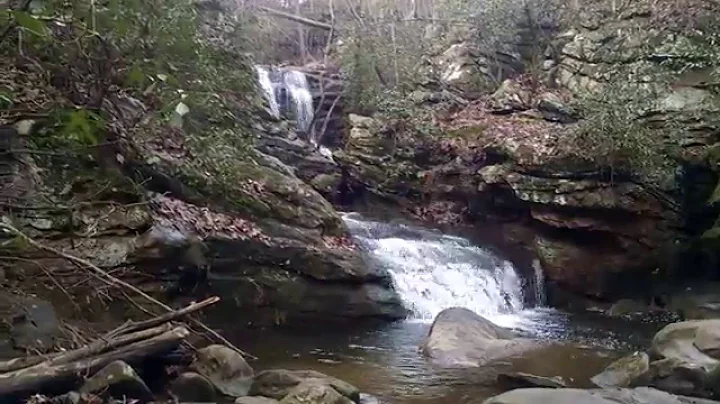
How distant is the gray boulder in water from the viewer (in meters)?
8.66

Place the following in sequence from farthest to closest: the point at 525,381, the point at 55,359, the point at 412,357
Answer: the point at 412,357, the point at 525,381, the point at 55,359

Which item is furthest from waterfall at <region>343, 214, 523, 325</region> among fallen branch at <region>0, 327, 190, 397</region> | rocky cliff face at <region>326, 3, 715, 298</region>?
fallen branch at <region>0, 327, 190, 397</region>

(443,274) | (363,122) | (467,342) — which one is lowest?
(467,342)

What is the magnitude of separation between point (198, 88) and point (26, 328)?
3448 mm

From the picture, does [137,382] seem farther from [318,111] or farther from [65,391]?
[318,111]

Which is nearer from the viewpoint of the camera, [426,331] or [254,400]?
[254,400]

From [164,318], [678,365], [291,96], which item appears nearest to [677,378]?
[678,365]

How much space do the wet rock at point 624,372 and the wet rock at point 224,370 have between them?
3.81m

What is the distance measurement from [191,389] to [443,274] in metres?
7.12

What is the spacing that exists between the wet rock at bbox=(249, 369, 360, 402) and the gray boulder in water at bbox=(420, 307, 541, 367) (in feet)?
7.00

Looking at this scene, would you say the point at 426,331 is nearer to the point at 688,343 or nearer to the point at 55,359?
the point at 688,343

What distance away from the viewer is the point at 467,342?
903 centimetres

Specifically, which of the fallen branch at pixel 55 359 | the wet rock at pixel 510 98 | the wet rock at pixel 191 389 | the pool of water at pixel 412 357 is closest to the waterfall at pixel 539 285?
the pool of water at pixel 412 357

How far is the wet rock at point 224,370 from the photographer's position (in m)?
6.66
